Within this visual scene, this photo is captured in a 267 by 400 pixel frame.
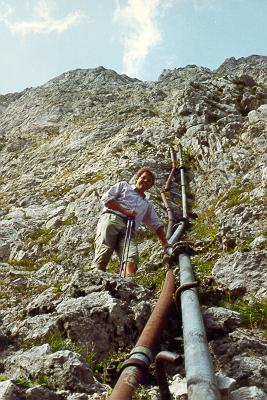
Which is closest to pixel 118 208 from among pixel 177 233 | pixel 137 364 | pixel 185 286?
pixel 177 233

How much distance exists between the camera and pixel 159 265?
37.3 feet

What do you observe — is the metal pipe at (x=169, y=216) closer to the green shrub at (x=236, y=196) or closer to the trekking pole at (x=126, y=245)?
the green shrub at (x=236, y=196)

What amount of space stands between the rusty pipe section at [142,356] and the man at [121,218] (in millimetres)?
3594

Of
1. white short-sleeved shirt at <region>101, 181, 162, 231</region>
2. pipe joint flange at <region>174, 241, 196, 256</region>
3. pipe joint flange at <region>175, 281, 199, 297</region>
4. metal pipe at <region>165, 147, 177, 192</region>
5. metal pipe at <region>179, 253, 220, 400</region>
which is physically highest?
metal pipe at <region>165, 147, 177, 192</region>

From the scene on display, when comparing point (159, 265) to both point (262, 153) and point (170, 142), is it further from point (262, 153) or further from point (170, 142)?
point (170, 142)

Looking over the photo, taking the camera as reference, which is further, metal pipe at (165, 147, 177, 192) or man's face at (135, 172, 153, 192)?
metal pipe at (165, 147, 177, 192)

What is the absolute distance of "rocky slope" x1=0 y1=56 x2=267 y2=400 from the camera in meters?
6.20

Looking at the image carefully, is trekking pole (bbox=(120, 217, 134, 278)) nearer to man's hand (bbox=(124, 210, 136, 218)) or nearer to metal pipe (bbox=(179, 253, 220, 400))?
man's hand (bbox=(124, 210, 136, 218))

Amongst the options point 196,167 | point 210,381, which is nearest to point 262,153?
point 196,167

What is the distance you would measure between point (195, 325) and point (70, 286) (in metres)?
3.60

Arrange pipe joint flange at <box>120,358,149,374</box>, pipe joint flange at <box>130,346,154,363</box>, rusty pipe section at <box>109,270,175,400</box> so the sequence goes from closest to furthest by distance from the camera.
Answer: rusty pipe section at <box>109,270,175,400</box> → pipe joint flange at <box>120,358,149,374</box> → pipe joint flange at <box>130,346,154,363</box>

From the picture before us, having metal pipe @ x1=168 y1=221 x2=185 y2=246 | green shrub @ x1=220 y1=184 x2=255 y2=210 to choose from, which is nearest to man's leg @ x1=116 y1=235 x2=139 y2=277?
metal pipe @ x1=168 y1=221 x2=185 y2=246

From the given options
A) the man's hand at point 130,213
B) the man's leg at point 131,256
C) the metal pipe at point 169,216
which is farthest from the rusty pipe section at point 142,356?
the metal pipe at point 169,216

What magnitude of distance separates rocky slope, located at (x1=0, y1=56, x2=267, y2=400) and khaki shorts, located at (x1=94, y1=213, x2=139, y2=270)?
0.84 m
